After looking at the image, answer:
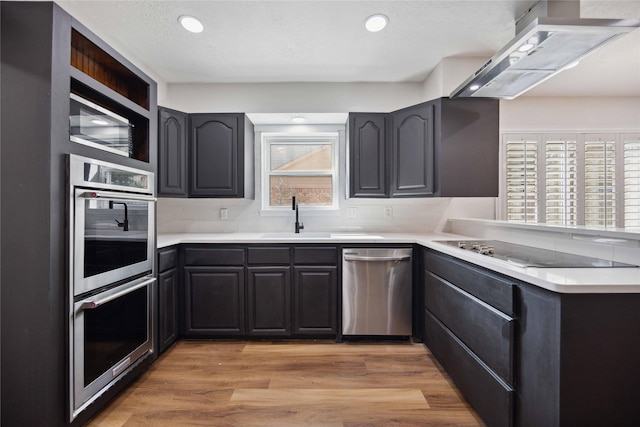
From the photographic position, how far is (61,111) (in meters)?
1.41

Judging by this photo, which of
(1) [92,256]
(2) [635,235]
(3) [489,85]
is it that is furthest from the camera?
(3) [489,85]

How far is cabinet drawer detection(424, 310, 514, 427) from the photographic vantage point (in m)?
1.38

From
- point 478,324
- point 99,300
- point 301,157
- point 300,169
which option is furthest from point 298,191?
point 478,324

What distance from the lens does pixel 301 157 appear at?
344cm

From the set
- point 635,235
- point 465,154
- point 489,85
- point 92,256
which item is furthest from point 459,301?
point 92,256

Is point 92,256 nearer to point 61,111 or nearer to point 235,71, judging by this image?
point 61,111

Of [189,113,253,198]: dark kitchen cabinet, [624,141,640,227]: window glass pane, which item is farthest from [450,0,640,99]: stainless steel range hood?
[624,141,640,227]: window glass pane

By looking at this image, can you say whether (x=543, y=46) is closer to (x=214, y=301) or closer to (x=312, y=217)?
(x=312, y=217)

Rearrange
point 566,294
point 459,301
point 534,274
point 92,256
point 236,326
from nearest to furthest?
point 566,294 < point 534,274 < point 92,256 < point 459,301 < point 236,326

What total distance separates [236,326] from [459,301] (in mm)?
1805

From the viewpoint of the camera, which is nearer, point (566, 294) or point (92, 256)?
point (566, 294)

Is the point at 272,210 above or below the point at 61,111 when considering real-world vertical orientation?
below

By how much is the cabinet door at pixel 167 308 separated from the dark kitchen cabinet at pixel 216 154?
0.87 meters

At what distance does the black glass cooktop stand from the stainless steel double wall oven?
2.11 m
